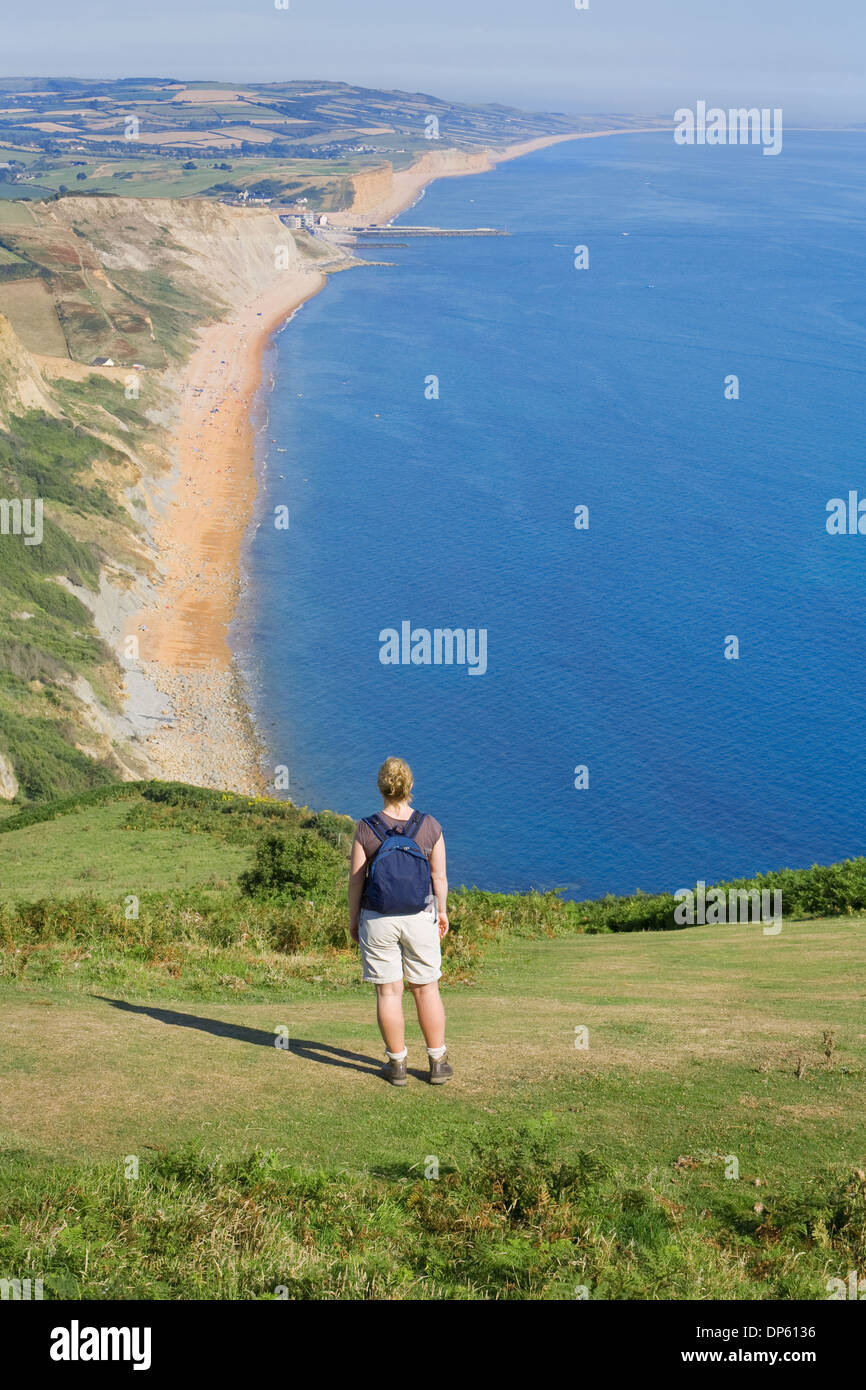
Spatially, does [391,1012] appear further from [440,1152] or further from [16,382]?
[16,382]

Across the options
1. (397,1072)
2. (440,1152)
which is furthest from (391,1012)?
(440,1152)

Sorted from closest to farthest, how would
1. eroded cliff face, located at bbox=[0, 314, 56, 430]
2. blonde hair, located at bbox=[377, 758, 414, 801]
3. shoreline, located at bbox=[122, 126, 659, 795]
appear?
1. blonde hair, located at bbox=[377, 758, 414, 801]
2. shoreline, located at bbox=[122, 126, 659, 795]
3. eroded cliff face, located at bbox=[0, 314, 56, 430]

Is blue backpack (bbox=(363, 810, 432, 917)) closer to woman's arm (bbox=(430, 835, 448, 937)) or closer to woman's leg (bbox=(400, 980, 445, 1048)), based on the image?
woman's arm (bbox=(430, 835, 448, 937))

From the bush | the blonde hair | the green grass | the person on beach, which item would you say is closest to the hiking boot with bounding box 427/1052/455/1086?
the green grass

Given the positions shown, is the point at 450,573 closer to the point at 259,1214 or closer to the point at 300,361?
the point at 300,361

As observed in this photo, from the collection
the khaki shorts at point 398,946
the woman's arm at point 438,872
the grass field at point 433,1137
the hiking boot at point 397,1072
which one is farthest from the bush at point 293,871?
the woman's arm at point 438,872

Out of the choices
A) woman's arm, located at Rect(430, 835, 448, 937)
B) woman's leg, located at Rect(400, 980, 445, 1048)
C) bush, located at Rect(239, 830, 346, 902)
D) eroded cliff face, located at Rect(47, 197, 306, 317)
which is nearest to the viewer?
woman's arm, located at Rect(430, 835, 448, 937)
